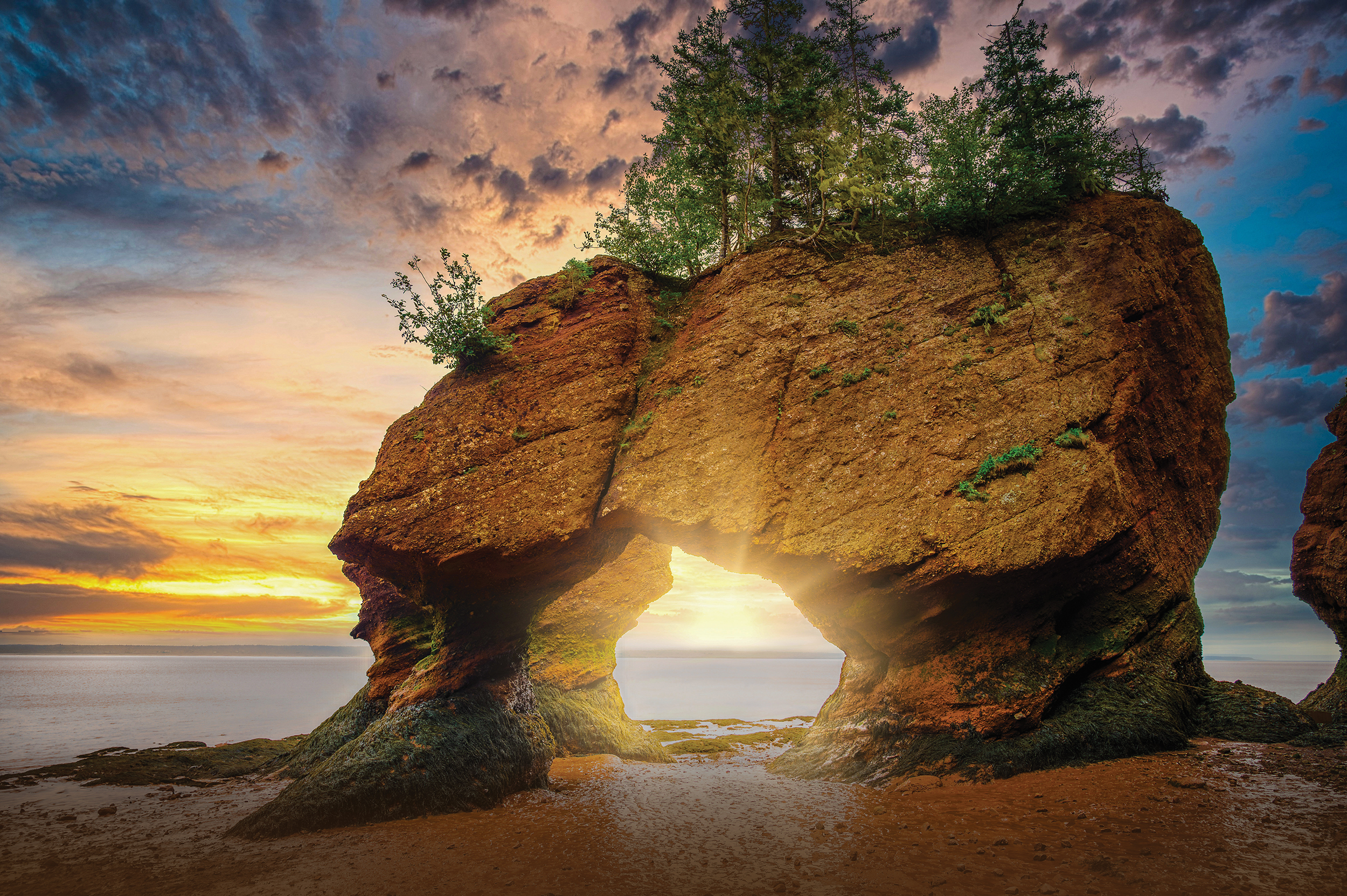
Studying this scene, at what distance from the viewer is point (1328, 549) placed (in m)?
A: 14.9

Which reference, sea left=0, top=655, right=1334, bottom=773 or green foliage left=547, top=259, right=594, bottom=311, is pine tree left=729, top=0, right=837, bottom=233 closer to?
green foliage left=547, top=259, right=594, bottom=311

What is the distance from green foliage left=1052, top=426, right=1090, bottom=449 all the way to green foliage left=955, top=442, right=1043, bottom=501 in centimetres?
47

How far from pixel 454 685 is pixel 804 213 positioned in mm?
16175

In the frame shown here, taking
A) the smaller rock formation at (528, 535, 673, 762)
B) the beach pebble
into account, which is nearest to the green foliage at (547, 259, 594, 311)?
the smaller rock formation at (528, 535, 673, 762)

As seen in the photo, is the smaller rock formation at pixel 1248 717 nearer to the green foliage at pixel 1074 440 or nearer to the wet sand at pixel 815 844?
the wet sand at pixel 815 844

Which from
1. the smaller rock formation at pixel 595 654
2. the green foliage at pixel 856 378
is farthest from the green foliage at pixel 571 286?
the smaller rock formation at pixel 595 654

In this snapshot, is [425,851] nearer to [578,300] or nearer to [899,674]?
[899,674]

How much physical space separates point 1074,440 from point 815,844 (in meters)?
8.40

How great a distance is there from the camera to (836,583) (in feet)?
36.8

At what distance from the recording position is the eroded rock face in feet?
48.1

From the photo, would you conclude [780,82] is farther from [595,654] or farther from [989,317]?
[595,654]

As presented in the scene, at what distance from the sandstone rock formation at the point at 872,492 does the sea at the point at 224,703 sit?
1520cm

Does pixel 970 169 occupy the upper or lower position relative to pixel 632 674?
upper

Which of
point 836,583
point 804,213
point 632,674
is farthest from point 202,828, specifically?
point 632,674
